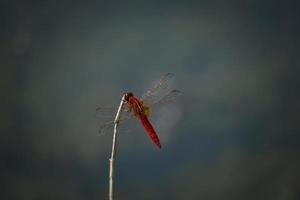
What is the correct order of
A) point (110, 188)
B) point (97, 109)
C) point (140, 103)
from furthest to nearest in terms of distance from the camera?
point (97, 109)
point (140, 103)
point (110, 188)

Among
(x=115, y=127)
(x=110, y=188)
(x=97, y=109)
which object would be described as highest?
(x=97, y=109)

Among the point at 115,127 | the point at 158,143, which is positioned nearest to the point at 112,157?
the point at 115,127

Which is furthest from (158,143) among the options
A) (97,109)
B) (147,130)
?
(97,109)

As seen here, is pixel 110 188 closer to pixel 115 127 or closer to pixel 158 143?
pixel 115 127

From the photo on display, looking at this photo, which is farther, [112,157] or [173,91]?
[173,91]

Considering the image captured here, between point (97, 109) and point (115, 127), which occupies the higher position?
point (97, 109)

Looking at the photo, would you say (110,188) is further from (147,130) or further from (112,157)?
(147,130)

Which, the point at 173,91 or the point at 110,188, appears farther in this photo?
the point at 173,91

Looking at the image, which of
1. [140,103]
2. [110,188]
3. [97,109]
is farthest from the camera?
[97,109]

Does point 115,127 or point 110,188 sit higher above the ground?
point 115,127
